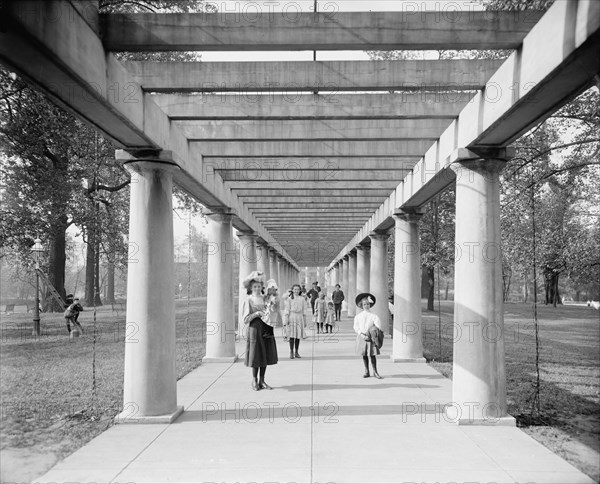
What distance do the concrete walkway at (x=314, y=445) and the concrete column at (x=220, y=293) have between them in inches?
137

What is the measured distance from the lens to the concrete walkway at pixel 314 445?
520 cm

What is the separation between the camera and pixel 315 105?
7625 millimetres

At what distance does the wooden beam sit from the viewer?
755 centimetres

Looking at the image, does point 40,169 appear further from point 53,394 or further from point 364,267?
point 364,267

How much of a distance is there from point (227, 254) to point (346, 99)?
21.3 ft

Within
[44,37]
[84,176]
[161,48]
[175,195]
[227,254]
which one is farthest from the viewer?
[175,195]

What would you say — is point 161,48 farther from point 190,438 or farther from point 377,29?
point 190,438

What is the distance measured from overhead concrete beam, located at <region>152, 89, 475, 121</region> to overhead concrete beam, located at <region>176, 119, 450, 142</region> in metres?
1.05

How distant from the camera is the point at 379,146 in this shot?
32.7 feet

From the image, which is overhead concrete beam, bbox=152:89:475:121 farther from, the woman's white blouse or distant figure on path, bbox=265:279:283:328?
the woman's white blouse

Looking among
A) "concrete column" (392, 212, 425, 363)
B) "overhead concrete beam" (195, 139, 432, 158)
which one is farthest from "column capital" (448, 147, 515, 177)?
"concrete column" (392, 212, 425, 363)

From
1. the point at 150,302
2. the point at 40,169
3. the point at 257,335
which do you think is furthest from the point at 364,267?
the point at 150,302

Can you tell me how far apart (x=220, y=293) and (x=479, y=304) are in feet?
24.1

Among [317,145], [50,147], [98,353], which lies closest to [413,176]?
[317,145]
